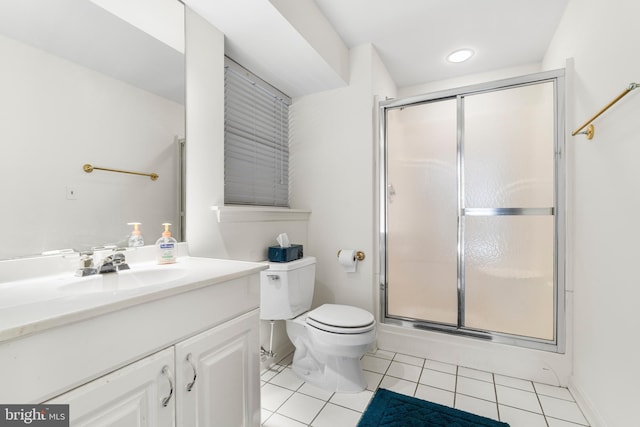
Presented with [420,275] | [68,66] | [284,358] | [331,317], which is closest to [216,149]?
[68,66]

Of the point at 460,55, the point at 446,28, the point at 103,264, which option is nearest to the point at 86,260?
the point at 103,264

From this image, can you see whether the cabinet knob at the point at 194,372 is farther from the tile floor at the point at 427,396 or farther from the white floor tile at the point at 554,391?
the white floor tile at the point at 554,391

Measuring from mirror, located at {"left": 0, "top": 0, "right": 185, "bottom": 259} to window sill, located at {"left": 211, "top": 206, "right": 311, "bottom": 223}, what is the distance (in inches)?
10.2

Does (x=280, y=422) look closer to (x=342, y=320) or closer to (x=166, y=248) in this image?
(x=342, y=320)

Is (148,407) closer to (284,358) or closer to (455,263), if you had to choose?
(284,358)

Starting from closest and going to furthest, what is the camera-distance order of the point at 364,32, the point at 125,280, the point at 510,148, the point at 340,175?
the point at 125,280 < the point at 510,148 < the point at 364,32 < the point at 340,175

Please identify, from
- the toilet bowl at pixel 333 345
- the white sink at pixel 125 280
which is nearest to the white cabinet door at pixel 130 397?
the white sink at pixel 125 280

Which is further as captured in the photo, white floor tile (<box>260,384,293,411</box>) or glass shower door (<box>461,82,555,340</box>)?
glass shower door (<box>461,82,555,340</box>)

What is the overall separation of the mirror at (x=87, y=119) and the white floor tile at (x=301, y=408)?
3.63 feet

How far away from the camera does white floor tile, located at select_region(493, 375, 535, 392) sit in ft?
6.04

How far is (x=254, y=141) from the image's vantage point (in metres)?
2.18

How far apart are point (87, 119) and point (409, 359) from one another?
7.75 ft

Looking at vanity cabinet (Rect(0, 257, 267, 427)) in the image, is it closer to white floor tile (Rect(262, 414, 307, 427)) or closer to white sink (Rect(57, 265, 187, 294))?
white sink (Rect(57, 265, 187, 294))

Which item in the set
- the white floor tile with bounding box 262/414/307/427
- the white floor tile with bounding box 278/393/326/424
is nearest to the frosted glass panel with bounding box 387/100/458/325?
the white floor tile with bounding box 278/393/326/424
